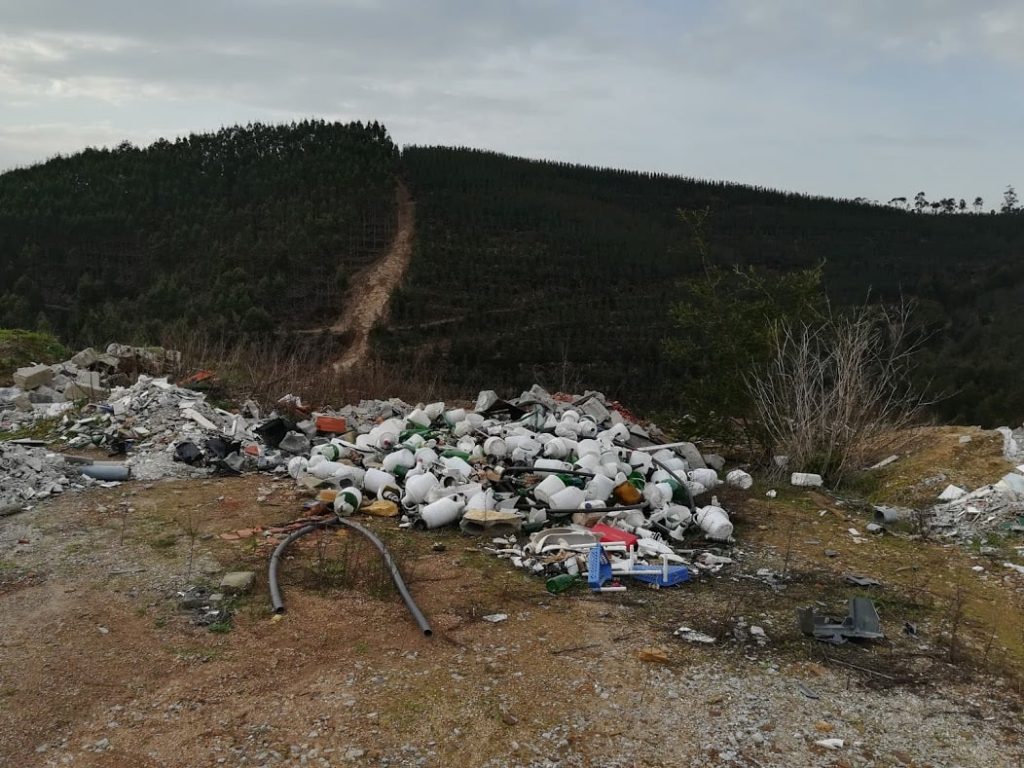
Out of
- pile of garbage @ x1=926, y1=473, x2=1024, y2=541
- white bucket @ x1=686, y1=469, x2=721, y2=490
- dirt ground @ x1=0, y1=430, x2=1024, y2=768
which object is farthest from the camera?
white bucket @ x1=686, y1=469, x2=721, y2=490

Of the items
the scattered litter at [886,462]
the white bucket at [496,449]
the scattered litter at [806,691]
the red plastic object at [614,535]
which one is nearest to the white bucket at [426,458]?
the white bucket at [496,449]

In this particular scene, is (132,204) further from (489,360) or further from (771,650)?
(771,650)

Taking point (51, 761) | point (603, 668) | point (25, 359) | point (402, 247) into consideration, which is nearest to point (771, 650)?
point (603, 668)

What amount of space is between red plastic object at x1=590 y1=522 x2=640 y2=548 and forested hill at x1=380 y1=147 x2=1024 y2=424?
1860cm

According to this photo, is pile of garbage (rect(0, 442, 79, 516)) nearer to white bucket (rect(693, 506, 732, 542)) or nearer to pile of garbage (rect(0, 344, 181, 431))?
pile of garbage (rect(0, 344, 181, 431))

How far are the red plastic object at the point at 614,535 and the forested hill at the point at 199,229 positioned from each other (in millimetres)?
29108

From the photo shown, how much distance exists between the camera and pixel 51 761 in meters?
2.62

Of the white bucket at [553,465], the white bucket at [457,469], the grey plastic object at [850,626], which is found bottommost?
the grey plastic object at [850,626]

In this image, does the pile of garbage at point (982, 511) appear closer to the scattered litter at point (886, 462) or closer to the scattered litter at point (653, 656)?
the scattered litter at point (886, 462)

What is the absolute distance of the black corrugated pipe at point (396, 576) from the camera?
3.64 meters

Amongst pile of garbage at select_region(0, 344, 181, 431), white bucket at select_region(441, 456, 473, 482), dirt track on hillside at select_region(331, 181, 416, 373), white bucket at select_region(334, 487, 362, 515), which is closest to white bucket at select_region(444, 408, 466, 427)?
white bucket at select_region(441, 456, 473, 482)

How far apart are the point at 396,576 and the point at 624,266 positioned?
147 feet

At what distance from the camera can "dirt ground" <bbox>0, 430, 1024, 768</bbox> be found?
9.18 ft

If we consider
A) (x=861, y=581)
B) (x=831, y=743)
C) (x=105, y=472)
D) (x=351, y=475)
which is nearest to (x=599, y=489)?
(x=861, y=581)
